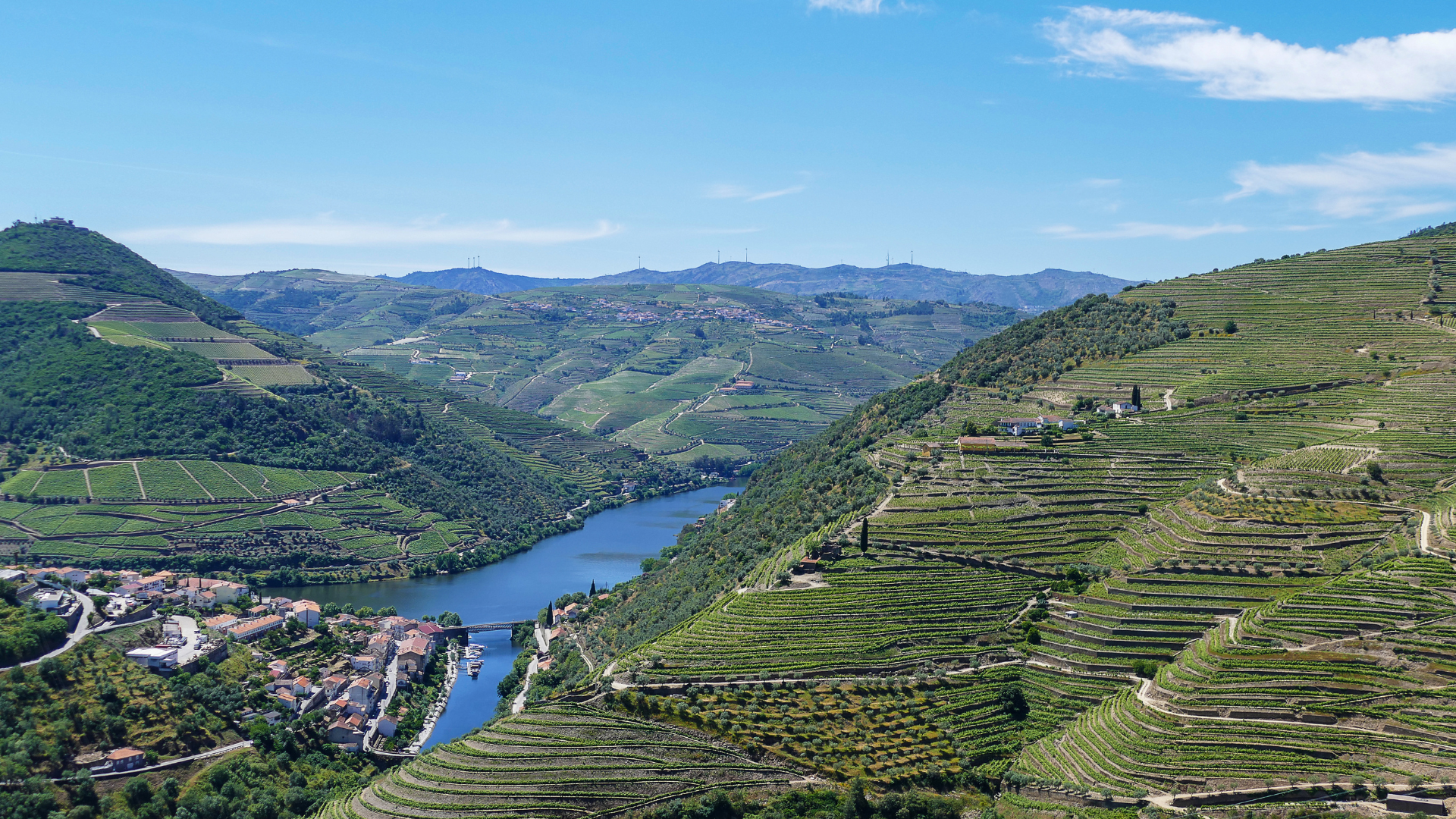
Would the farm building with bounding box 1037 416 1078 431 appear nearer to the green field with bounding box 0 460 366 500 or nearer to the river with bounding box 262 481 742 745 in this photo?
the river with bounding box 262 481 742 745

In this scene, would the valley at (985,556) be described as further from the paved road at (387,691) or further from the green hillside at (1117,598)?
the paved road at (387,691)

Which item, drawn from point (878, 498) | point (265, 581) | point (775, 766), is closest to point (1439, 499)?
point (878, 498)

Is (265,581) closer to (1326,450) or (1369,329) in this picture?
(1326,450)

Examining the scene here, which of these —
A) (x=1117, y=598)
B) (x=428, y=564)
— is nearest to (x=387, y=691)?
(x=428, y=564)

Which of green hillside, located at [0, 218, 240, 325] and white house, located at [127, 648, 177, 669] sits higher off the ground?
green hillside, located at [0, 218, 240, 325]

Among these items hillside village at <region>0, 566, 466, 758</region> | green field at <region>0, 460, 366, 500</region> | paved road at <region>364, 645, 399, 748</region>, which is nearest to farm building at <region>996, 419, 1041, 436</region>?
hillside village at <region>0, 566, 466, 758</region>

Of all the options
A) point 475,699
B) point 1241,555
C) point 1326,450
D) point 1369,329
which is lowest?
point 475,699

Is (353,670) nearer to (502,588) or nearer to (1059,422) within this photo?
(502,588)
